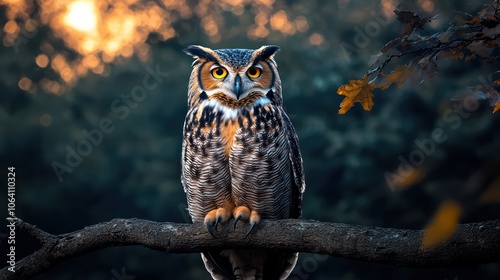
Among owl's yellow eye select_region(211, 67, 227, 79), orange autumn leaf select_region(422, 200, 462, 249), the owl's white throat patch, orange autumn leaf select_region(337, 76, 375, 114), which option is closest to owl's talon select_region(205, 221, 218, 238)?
the owl's white throat patch

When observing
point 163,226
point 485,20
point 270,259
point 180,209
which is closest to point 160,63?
point 180,209

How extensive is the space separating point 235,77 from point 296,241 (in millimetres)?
781

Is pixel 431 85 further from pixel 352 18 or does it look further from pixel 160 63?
pixel 160 63

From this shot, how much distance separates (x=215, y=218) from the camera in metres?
2.40

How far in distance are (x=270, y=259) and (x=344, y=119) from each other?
3.12 m

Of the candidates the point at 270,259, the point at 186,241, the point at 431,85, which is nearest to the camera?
the point at 186,241

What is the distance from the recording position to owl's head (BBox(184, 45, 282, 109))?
247cm

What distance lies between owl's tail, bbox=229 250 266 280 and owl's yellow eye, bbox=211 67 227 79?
32.3 inches

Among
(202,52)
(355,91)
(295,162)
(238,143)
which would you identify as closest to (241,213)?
(238,143)

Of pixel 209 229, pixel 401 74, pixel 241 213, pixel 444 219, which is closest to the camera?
pixel 444 219

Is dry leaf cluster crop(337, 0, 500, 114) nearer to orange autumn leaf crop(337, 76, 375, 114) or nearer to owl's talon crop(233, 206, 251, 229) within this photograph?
orange autumn leaf crop(337, 76, 375, 114)

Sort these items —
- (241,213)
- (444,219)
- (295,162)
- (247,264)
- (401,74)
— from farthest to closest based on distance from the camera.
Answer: (247,264) → (295,162) → (241,213) → (401,74) → (444,219)

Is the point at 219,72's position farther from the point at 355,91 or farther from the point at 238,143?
the point at 355,91

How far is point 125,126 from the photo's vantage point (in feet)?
19.5
